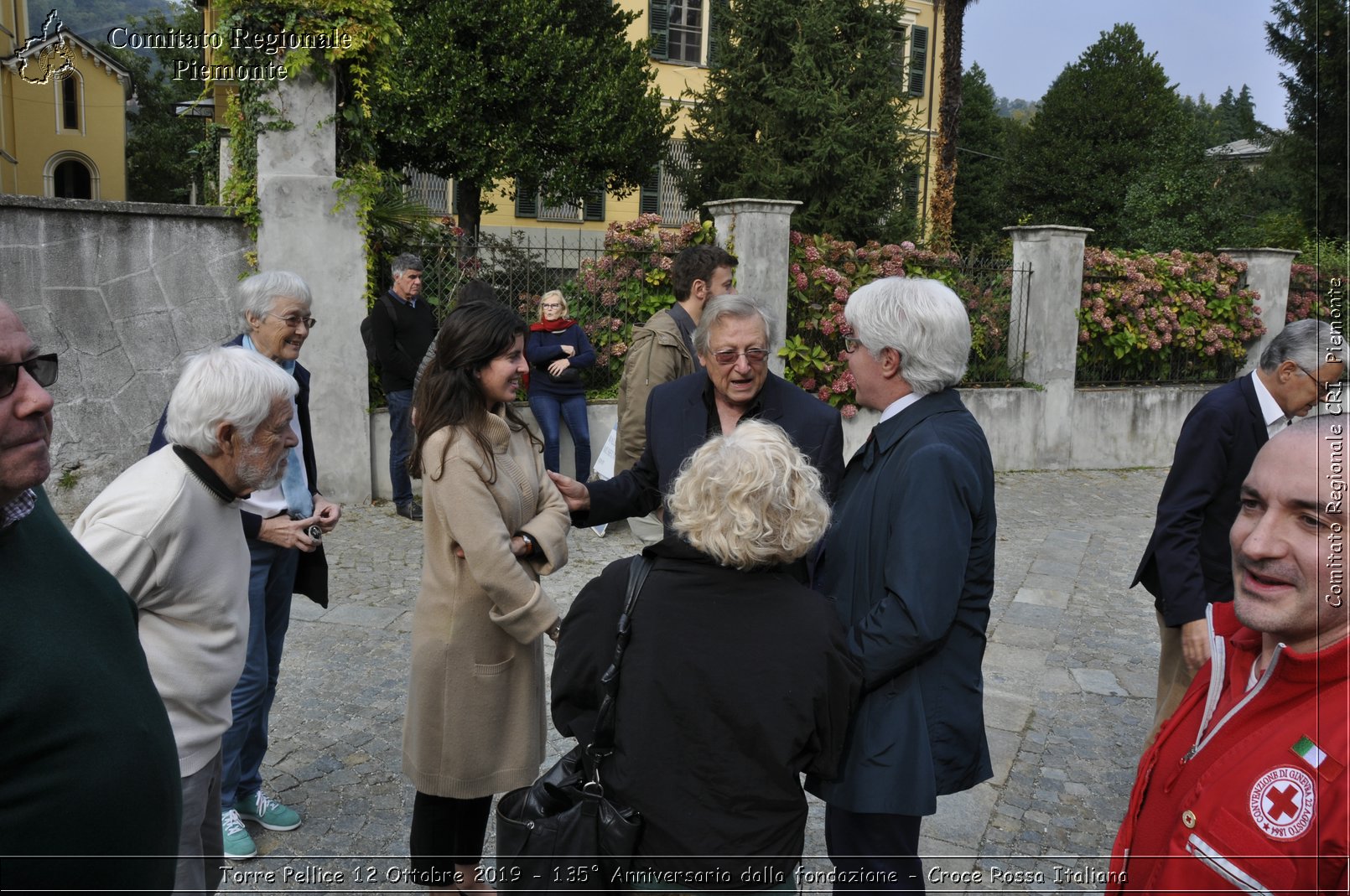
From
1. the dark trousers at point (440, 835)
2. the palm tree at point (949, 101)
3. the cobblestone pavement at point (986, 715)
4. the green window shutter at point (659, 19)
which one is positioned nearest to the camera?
the dark trousers at point (440, 835)

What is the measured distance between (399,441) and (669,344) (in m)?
3.54

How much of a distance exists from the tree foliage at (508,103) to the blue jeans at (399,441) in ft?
30.7

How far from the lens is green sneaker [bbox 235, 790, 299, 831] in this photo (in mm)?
3678

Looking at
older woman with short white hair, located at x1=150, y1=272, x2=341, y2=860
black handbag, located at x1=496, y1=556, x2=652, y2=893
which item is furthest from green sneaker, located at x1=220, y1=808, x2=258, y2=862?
black handbag, located at x1=496, y1=556, x2=652, y2=893

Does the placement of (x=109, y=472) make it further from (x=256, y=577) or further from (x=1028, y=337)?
(x=1028, y=337)

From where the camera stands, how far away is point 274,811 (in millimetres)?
3715

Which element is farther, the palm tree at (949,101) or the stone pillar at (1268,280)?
the palm tree at (949,101)

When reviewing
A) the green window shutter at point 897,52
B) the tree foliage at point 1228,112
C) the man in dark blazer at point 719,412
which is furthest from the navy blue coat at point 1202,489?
the tree foliage at point 1228,112

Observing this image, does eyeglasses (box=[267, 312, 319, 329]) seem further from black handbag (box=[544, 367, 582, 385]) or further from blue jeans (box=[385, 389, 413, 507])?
black handbag (box=[544, 367, 582, 385])

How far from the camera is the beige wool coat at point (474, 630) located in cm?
293

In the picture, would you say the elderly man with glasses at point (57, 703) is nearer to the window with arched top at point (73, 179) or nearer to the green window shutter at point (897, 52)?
the green window shutter at point (897, 52)

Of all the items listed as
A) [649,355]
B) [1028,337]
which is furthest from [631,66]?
[649,355]

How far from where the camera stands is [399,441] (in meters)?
8.33

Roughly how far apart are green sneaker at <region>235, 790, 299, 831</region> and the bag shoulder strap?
202 centimetres
